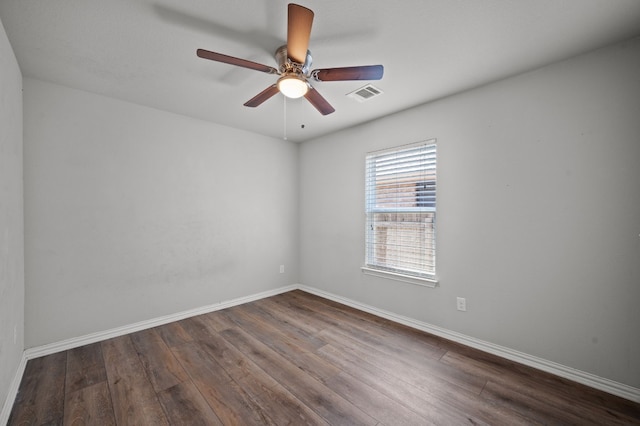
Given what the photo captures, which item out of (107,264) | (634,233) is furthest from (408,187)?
(107,264)

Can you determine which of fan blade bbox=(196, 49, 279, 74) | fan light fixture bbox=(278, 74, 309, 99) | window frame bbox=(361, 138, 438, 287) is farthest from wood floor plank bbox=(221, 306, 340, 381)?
fan blade bbox=(196, 49, 279, 74)

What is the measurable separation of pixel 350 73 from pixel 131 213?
9.00 ft

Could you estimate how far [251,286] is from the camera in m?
3.92

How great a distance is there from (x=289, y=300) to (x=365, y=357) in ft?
5.74

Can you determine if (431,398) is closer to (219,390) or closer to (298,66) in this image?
(219,390)

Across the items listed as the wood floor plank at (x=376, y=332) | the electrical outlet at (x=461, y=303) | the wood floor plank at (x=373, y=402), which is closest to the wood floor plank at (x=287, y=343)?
the wood floor plank at (x=373, y=402)

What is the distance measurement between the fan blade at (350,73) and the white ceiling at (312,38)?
280mm

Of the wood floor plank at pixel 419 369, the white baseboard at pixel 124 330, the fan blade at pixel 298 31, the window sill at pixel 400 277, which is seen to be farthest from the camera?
the window sill at pixel 400 277

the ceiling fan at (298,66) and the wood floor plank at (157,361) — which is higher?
the ceiling fan at (298,66)

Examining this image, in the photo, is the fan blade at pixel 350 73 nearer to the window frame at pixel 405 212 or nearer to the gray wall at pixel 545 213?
the gray wall at pixel 545 213

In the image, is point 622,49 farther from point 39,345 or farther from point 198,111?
point 39,345

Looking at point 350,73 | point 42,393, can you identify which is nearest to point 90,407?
point 42,393


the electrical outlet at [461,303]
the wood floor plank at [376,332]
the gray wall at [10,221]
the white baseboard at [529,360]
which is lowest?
the wood floor plank at [376,332]

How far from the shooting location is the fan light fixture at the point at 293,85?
1859mm
